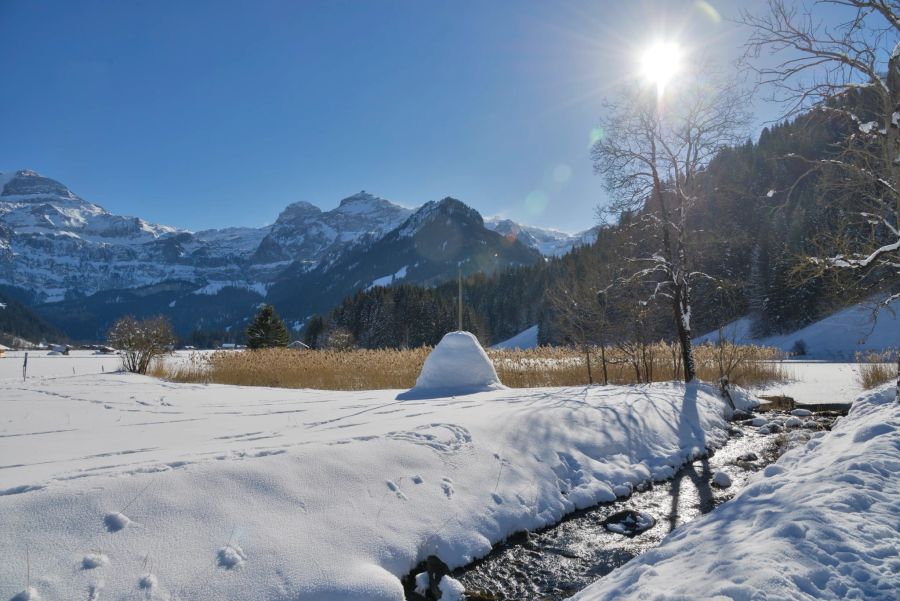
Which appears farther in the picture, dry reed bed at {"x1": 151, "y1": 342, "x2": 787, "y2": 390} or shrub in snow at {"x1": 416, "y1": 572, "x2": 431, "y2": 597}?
dry reed bed at {"x1": 151, "y1": 342, "x2": 787, "y2": 390}

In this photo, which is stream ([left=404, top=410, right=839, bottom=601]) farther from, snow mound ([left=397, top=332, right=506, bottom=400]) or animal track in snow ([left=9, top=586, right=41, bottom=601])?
snow mound ([left=397, top=332, right=506, bottom=400])

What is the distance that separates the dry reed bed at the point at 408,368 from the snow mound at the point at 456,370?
12.3 ft

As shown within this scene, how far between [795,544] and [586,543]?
8.43ft

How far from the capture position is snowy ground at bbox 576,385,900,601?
2727 mm

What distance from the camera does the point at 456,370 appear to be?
447 inches

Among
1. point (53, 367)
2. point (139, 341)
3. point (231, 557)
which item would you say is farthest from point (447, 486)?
point (53, 367)

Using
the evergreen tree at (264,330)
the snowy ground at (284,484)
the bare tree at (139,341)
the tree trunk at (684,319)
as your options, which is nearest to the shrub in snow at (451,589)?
the snowy ground at (284,484)

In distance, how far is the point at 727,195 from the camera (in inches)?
520

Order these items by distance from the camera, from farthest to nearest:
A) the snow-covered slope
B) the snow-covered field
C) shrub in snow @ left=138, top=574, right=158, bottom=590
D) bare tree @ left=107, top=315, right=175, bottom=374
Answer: the snow-covered slope → the snow-covered field → bare tree @ left=107, top=315, right=175, bottom=374 → shrub in snow @ left=138, top=574, right=158, bottom=590

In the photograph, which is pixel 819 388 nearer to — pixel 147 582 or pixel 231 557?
pixel 231 557

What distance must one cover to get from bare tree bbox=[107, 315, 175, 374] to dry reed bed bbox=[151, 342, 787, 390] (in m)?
0.60

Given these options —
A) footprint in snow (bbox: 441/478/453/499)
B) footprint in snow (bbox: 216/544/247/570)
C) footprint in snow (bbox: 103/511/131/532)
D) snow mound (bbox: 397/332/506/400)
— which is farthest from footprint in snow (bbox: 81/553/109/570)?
snow mound (bbox: 397/332/506/400)

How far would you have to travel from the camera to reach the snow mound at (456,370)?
11203mm

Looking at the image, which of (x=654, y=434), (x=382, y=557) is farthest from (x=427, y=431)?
(x=654, y=434)
